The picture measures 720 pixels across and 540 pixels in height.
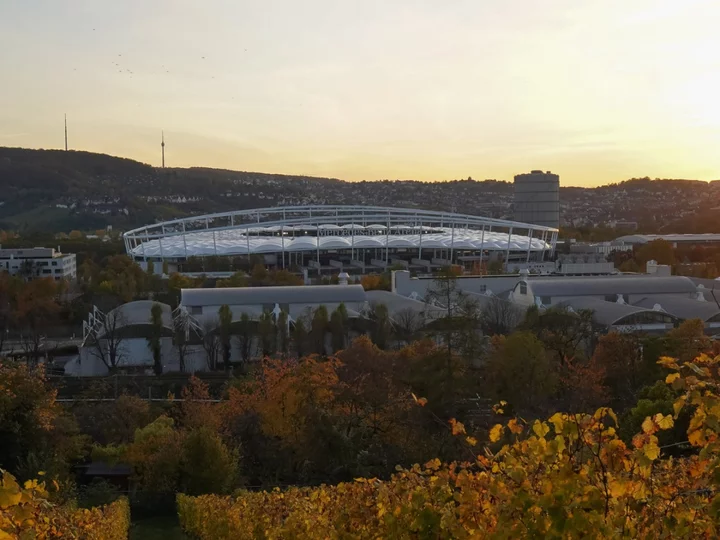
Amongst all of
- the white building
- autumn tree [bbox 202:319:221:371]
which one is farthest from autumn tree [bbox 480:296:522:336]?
the white building

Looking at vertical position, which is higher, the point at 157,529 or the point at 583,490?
the point at 583,490

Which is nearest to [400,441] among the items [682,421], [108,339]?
[682,421]

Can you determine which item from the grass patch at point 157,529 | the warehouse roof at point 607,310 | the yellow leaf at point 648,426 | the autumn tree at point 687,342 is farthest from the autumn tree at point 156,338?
the yellow leaf at point 648,426

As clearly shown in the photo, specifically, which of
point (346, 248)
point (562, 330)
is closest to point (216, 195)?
point (346, 248)

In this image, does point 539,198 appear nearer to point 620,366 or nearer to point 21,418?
point 620,366

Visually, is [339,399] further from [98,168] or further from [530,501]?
[98,168]

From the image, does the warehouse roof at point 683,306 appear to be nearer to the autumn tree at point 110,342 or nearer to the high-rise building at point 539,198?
the autumn tree at point 110,342
